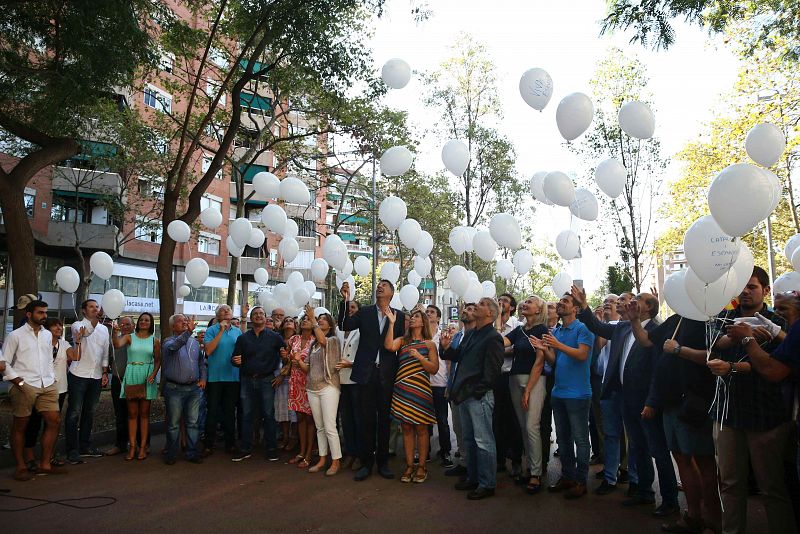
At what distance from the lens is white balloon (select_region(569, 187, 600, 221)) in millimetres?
7652

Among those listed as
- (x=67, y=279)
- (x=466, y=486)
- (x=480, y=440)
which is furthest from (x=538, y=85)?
(x=67, y=279)

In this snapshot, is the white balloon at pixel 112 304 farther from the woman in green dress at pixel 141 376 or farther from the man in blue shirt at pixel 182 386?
the man in blue shirt at pixel 182 386

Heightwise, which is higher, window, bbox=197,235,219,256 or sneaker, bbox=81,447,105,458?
window, bbox=197,235,219,256

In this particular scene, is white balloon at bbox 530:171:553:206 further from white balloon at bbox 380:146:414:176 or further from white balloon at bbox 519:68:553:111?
white balloon at bbox 380:146:414:176

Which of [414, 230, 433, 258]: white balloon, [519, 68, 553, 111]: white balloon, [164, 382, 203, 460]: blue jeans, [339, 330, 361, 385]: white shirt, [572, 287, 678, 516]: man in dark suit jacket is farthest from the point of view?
[414, 230, 433, 258]: white balloon

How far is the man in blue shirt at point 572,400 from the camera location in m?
5.29

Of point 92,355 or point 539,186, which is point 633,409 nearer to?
point 539,186

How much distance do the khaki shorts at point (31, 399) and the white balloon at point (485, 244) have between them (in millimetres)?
6589

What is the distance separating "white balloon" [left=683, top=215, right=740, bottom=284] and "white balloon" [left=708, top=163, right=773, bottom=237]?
9cm

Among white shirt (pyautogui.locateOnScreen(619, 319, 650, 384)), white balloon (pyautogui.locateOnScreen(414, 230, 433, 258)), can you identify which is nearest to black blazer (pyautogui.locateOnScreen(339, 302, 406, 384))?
white shirt (pyautogui.locateOnScreen(619, 319, 650, 384))

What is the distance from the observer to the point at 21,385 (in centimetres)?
599

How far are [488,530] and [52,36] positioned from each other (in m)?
9.82

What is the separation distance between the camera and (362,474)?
6.00 meters

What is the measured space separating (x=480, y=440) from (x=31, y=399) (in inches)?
195
